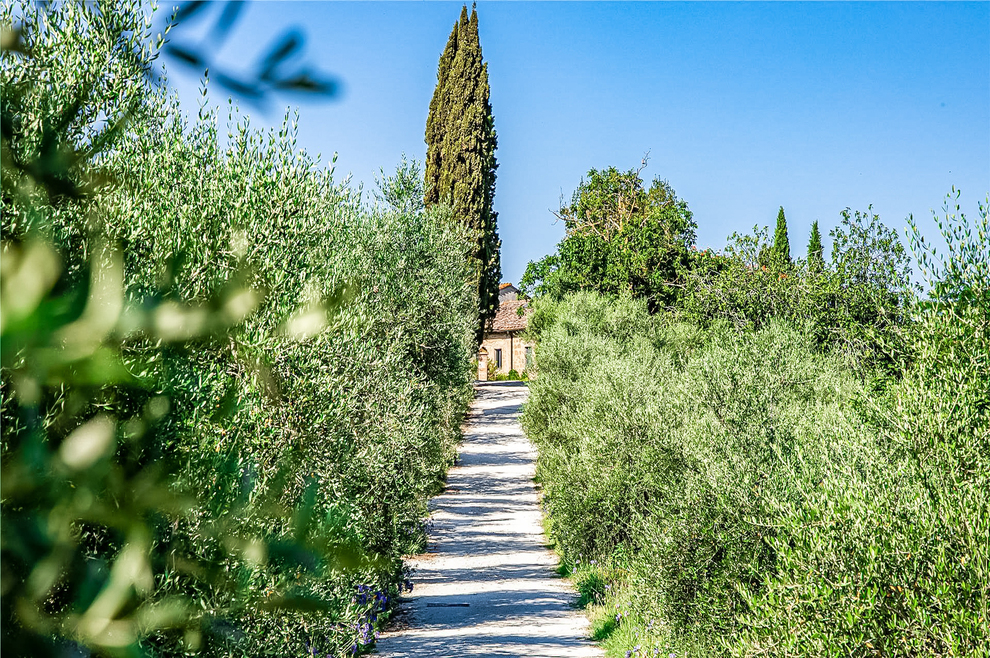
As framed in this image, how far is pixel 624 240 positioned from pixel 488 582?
2499 cm

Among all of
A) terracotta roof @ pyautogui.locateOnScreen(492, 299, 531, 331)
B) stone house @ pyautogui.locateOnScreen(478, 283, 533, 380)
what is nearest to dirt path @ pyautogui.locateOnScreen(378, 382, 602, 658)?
terracotta roof @ pyautogui.locateOnScreen(492, 299, 531, 331)

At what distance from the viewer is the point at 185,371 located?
132 cm

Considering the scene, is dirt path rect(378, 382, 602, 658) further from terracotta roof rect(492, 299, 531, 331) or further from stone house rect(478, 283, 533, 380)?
stone house rect(478, 283, 533, 380)

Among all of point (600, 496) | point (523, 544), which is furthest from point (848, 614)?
point (523, 544)

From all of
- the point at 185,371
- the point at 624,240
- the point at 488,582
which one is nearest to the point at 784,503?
the point at 185,371

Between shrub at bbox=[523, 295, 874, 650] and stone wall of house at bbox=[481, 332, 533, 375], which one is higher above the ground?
Result: stone wall of house at bbox=[481, 332, 533, 375]

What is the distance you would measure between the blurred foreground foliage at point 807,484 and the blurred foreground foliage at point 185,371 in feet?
12.9

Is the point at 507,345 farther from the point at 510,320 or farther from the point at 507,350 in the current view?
the point at 510,320

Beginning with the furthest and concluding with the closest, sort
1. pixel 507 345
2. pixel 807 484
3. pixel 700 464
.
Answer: pixel 507 345 < pixel 700 464 < pixel 807 484

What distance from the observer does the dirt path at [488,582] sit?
13508 millimetres

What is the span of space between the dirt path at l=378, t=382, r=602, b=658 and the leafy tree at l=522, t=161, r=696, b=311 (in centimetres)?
1134

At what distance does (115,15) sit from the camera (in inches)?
253

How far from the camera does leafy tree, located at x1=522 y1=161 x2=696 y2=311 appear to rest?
3881 centimetres

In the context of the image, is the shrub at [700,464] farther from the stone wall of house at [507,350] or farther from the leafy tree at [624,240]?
the stone wall of house at [507,350]
